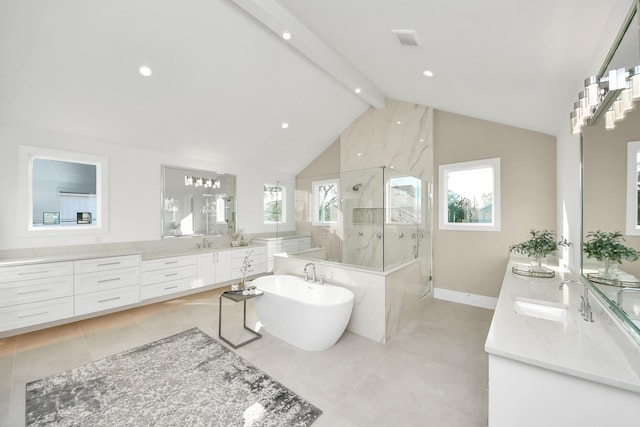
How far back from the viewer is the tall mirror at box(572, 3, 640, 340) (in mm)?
1115

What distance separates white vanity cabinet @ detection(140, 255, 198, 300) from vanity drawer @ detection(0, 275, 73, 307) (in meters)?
0.79

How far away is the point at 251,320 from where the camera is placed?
3.46m

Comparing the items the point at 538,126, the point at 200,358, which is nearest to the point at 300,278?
the point at 200,358

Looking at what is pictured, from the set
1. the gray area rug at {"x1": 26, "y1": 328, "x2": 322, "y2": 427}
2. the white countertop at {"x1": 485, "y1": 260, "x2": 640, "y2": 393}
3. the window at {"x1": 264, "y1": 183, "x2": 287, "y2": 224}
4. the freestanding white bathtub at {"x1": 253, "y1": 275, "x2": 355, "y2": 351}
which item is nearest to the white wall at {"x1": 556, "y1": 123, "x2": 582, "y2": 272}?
the white countertop at {"x1": 485, "y1": 260, "x2": 640, "y2": 393}

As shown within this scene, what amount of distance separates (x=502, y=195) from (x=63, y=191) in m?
6.22

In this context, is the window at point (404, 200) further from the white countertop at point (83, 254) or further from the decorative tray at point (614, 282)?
the white countertop at point (83, 254)

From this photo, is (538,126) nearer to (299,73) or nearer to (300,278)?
(299,73)

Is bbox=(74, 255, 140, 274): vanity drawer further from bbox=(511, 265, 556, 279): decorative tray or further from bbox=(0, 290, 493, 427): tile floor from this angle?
bbox=(511, 265, 556, 279): decorative tray

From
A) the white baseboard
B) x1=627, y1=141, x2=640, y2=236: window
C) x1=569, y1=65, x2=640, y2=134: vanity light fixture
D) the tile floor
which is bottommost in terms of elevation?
the tile floor

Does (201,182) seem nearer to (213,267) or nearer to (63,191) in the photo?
(213,267)

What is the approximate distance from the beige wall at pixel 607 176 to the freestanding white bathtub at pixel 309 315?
2.00m

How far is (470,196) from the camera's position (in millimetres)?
4020

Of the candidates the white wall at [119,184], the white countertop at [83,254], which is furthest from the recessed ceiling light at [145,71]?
the white countertop at [83,254]

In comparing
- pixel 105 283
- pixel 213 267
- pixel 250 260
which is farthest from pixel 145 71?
pixel 250 260
